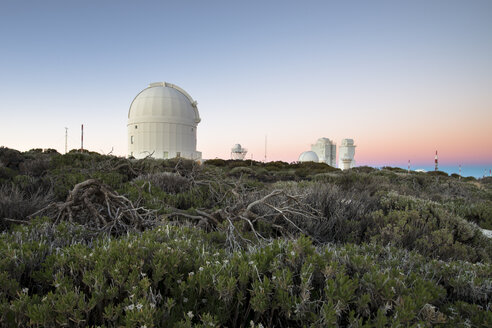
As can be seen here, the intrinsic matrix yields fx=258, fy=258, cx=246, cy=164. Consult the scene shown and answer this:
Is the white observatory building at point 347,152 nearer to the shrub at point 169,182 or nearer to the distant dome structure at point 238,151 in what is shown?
the distant dome structure at point 238,151

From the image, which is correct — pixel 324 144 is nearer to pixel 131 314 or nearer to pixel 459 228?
pixel 459 228

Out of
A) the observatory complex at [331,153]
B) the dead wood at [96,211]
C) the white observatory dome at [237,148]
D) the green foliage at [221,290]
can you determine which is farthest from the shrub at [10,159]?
the observatory complex at [331,153]

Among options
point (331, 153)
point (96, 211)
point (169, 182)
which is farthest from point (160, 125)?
point (331, 153)

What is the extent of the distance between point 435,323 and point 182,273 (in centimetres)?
143

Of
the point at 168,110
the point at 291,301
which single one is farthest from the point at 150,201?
the point at 168,110

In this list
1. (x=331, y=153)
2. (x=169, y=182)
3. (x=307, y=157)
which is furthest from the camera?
(x=331, y=153)

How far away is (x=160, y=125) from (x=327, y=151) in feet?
116

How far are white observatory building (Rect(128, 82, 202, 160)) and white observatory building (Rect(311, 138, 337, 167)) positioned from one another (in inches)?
1251

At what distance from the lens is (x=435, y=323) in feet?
4.39

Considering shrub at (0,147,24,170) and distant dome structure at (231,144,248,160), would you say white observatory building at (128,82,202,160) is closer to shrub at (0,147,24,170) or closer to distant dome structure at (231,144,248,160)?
shrub at (0,147,24,170)

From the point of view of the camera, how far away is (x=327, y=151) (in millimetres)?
49938

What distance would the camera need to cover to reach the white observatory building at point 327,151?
49750 mm

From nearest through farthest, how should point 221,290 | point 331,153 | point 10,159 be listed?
point 221,290
point 10,159
point 331,153

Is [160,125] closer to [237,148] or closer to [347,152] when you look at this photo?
[237,148]
